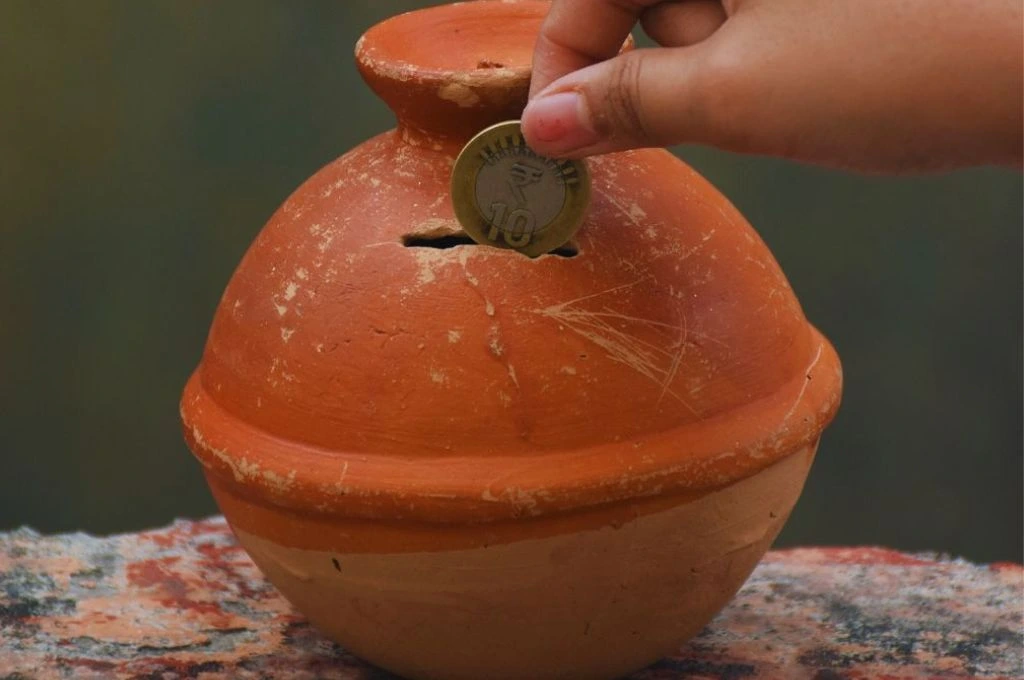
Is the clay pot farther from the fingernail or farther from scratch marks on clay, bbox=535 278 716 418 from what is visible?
the fingernail

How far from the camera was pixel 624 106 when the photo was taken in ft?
5.73

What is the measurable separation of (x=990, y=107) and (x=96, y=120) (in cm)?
247

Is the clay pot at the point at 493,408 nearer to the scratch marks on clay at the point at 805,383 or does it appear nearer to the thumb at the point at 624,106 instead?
the scratch marks on clay at the point at 805,383

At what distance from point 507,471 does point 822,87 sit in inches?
24.6

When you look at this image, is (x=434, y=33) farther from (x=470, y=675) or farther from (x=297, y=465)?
(x=470, y=675)

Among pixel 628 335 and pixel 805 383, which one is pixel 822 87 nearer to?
pixel 628 335

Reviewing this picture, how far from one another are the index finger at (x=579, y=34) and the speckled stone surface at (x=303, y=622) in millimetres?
1001

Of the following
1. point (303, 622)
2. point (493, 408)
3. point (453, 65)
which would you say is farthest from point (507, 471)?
point (303, 622)

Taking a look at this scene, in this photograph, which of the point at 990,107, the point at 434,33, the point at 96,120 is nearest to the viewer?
the point at 990,107

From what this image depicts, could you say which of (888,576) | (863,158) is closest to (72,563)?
(888,576)

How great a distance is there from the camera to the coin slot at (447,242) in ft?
6.50

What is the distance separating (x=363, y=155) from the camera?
213 cm

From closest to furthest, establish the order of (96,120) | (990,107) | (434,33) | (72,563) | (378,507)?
(990,107)
(378,507)
(434,33)
(72,563)
(96,120)

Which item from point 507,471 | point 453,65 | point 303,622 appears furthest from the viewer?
point 303,622
